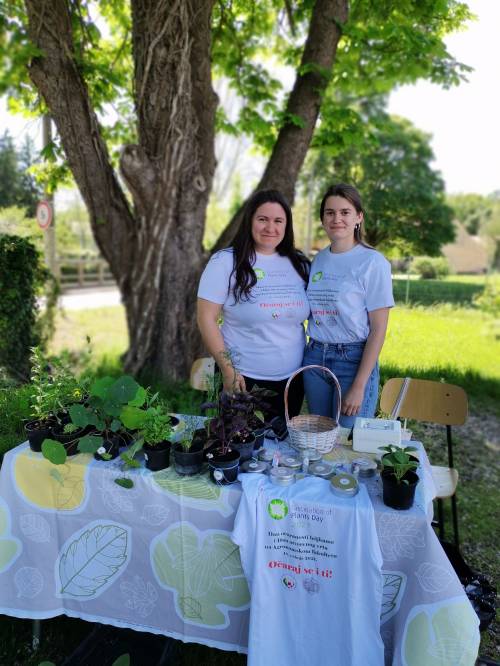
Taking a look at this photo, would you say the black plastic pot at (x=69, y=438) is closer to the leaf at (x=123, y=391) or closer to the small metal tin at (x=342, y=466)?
the leaf at (x=123, y=391)

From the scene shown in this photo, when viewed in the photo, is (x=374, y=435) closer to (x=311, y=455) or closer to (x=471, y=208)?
(x=311, y=455)

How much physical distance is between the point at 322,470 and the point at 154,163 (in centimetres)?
328

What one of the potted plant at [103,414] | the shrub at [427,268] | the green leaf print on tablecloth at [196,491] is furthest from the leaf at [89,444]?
the shrub at [427,268]

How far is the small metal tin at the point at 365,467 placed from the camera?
1576 millimetres

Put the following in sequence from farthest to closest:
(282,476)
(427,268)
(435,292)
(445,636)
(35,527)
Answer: (427,268) < (435,292) < (35,527) < (282,476) < (445,636)

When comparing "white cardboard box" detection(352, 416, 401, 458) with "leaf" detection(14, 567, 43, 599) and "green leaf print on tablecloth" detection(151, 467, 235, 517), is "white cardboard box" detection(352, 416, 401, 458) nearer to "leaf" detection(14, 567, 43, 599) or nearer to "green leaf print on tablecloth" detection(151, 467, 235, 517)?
"green leaf print on tablecloth" detection(151, 467, 235, 517)

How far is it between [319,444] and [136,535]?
76cm

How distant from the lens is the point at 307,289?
87.1 inches

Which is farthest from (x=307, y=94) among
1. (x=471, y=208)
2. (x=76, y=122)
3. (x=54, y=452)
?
(x=471, y=208)

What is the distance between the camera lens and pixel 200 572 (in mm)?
1566

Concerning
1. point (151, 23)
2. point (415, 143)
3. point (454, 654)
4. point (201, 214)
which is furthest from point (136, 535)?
point (415, 143)

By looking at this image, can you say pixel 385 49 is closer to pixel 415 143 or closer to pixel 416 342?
pixel 416 342

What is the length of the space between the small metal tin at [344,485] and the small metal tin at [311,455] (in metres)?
0.16

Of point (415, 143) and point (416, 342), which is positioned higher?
point (415, 143)
